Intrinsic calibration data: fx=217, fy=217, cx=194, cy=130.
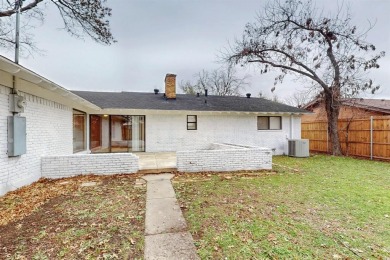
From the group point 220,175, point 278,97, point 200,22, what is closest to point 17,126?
point 220,175

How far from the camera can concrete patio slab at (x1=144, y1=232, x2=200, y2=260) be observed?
2.72m

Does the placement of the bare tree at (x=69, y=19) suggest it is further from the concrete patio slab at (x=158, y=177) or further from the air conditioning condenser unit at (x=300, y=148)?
the air conditioning condenser unit at (x=300, y=148)

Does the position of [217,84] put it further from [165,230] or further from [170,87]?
[165,230]

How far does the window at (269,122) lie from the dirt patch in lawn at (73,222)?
994 cm

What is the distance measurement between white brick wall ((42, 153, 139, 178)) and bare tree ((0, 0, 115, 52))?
18.3ft

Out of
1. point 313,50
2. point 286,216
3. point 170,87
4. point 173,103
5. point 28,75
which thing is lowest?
point 286,216

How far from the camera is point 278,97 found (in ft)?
110

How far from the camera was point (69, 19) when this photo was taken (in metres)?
9.38

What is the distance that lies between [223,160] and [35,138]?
19.8 ft

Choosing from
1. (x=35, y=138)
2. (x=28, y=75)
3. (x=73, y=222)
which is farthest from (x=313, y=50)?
(x=73, y=222)

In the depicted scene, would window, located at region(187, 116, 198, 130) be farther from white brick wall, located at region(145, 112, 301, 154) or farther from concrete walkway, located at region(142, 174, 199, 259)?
concrete walkway, located at region(142, 174, 199, 259)

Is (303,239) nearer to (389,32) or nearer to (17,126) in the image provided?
(17,126)

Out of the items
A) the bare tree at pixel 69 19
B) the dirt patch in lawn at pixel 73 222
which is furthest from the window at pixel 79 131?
the dirt patch in lawn at pixel 73 222

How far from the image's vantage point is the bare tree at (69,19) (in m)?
9.02
